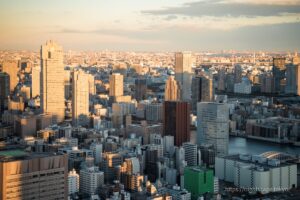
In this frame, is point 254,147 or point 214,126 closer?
point 214,126

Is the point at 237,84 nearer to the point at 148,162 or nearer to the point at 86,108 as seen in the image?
the point at 86,108

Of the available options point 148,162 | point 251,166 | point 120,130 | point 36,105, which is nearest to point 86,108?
point 36,105

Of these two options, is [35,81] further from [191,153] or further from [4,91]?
[191,153]

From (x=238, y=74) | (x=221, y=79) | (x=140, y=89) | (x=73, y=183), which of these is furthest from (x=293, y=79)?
(x=73, y=183)

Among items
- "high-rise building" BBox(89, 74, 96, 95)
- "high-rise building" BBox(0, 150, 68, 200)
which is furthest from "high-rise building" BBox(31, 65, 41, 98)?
"high-rise building" BBox(0, 150, 68, 200)

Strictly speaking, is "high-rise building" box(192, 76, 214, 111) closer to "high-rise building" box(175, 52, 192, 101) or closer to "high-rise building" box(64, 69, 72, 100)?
"high-rise building" box(175, 52, 192, 101)

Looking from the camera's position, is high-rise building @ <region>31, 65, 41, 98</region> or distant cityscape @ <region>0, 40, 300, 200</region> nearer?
distant cityscape @ <region>0, 40, 300, 200</region>
